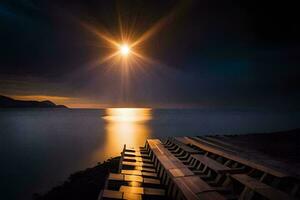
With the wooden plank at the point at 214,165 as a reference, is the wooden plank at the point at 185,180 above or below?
below

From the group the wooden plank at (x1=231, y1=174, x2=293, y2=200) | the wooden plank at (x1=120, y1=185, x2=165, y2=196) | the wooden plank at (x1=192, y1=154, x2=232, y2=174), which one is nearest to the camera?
the wooden plank at (x1=231, y1=174, x2=293, y2=200)

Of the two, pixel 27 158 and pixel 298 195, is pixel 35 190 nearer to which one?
pixel 27 158

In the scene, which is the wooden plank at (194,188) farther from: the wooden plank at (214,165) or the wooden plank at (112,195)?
the wooden plank at (112,195)

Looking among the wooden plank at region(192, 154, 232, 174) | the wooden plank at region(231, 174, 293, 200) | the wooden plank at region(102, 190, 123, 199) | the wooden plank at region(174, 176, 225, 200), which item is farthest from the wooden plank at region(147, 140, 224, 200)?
the wooden plank at region(102, 190, 123, 199)

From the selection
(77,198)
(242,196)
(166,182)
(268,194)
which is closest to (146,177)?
(166,182)

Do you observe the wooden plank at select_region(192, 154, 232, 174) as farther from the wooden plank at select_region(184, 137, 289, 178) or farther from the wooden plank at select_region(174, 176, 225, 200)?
the wooden plank at select_region(174, 176, 225, 200)

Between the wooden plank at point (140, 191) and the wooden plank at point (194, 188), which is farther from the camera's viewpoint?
the wooden plank at point (140, 191)

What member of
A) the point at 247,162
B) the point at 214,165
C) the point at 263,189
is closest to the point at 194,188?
the point at 263,189

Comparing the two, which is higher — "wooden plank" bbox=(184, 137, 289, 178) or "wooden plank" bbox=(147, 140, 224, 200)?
"wooden plank" bbox=(184, 137, 289, 178)

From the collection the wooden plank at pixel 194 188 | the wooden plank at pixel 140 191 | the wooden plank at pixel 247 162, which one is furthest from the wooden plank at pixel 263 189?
the wooden plank at pixel 140 191

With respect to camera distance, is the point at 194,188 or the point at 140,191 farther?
the point at 140,191

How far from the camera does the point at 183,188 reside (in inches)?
237

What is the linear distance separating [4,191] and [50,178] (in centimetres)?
433

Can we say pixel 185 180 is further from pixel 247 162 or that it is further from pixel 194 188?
pixel 247 162
